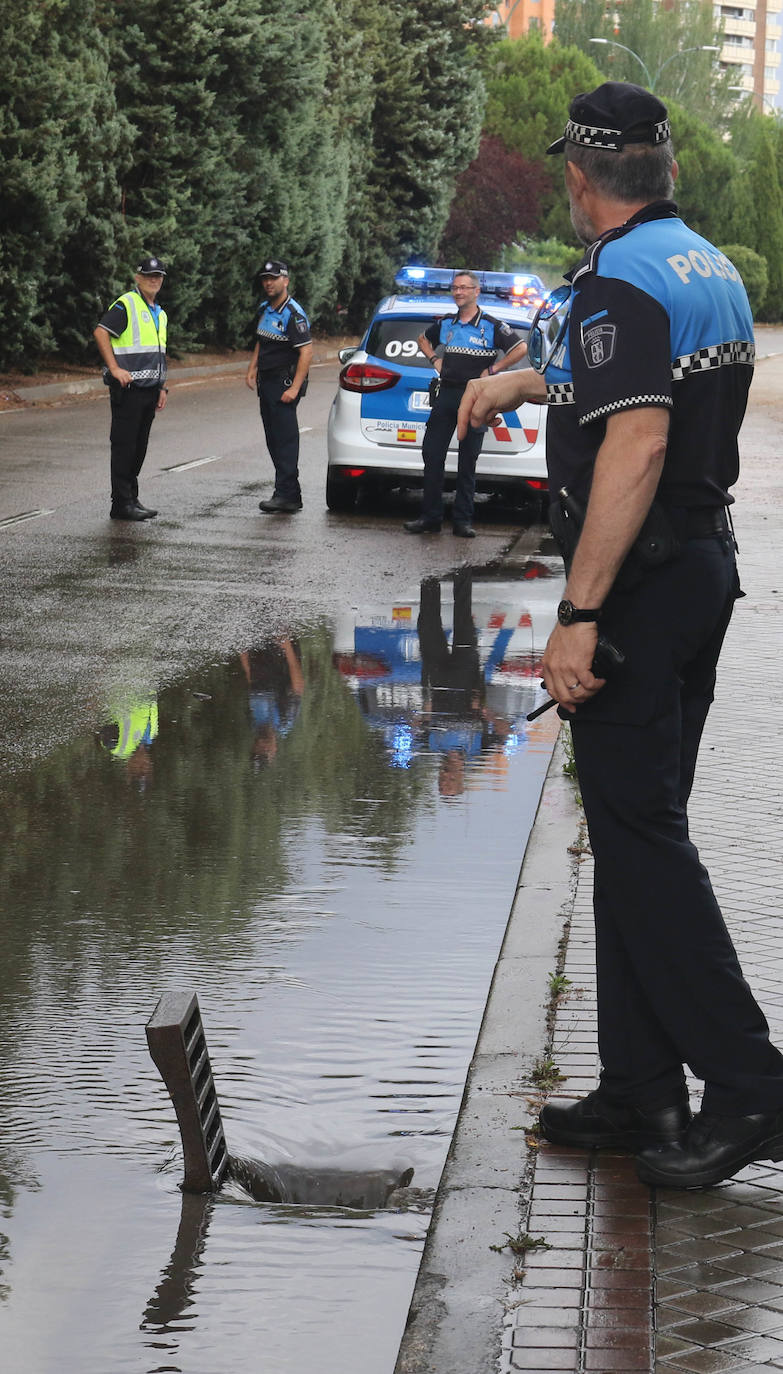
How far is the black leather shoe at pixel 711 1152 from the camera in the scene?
3812 millimetres

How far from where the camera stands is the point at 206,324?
3875cm

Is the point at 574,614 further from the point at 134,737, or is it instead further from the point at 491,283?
the point at 491,283

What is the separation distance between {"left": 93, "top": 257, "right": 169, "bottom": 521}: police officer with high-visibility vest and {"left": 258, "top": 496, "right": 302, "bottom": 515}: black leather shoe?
53.5 inches

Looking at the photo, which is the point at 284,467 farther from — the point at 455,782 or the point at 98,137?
the point at 98,137

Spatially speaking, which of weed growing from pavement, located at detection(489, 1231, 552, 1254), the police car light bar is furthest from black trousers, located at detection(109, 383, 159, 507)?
weed growing from pavement, located at detection(489, 1231, 552, 1254)

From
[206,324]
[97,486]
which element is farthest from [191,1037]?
[206,324]

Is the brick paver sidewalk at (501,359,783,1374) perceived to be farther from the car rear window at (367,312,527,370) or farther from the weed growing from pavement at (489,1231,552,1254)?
the car rear window at (367,312,527,370)

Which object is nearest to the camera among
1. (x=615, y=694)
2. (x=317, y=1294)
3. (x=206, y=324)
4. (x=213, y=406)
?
(x=317, y=1294)

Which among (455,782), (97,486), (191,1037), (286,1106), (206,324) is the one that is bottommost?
(206,324)

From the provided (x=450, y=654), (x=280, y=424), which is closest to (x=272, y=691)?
(x=450, y=654)

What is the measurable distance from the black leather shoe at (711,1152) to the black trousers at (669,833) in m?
0.03

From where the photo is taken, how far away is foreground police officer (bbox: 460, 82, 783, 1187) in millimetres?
3652

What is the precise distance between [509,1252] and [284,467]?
40.4 feet

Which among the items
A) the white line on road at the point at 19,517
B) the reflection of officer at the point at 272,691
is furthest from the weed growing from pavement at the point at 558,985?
the white line on road at the point at 19,517
